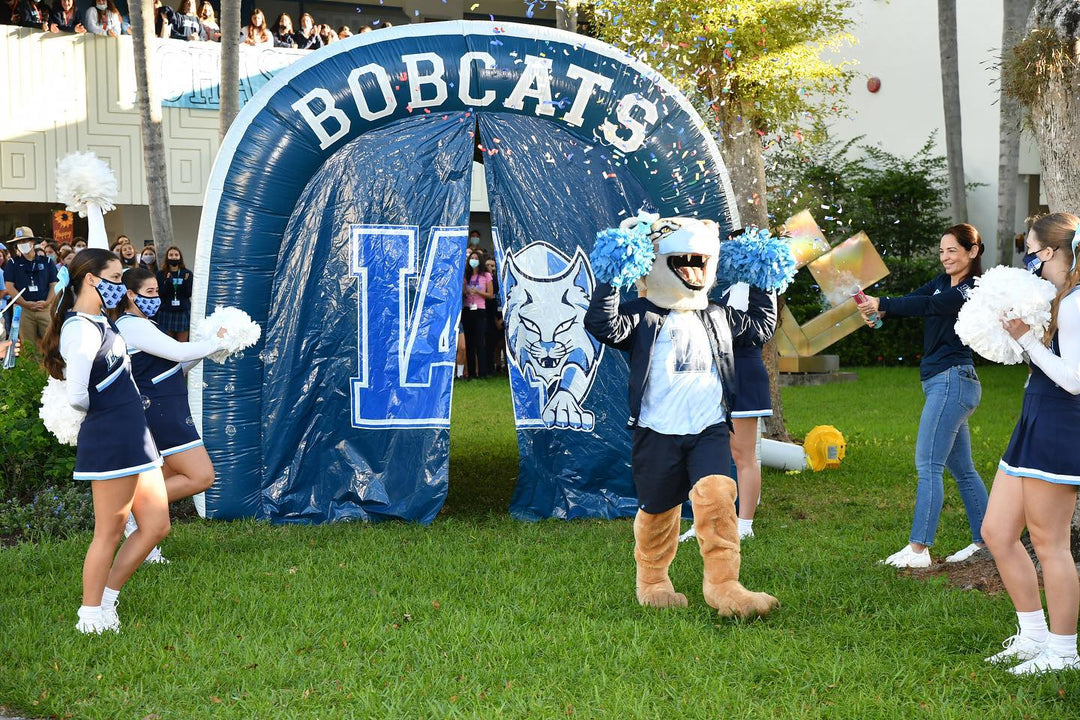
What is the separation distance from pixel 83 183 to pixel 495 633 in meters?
2.89

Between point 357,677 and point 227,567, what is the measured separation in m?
1.84

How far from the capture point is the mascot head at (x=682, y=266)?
4.77 metres

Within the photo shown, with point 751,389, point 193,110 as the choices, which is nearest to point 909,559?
point 751,389

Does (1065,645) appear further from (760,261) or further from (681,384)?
(760,261)

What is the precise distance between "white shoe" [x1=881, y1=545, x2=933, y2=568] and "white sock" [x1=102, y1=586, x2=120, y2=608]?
3662mm

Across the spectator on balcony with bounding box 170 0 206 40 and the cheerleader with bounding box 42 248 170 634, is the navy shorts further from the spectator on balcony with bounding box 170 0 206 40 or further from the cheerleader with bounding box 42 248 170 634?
the spectator on balcony with bounding box 170 0 206 40

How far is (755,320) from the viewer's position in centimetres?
512

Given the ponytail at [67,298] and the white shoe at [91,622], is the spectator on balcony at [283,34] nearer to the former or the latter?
the ponytail at [67,298]

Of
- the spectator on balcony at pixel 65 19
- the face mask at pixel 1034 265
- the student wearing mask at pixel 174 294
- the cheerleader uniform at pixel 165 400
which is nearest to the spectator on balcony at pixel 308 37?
Result: the spectator on balcony at pixel 65 19

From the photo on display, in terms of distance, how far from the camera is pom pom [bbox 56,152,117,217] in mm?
5176

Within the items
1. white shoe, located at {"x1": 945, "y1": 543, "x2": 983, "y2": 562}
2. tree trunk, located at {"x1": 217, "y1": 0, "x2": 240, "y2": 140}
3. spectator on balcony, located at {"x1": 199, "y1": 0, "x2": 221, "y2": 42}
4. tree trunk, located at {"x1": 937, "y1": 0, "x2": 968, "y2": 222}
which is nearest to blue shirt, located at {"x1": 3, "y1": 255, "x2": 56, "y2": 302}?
tree trunk, located at {"x1": 217, "y1": 0, "x2": 240, "y2": 140}

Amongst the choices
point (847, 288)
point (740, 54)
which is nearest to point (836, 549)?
point (847, 288)

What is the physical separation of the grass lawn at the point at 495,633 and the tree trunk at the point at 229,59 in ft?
17.7

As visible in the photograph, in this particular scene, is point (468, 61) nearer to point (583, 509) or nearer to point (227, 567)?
point (583, 509)
